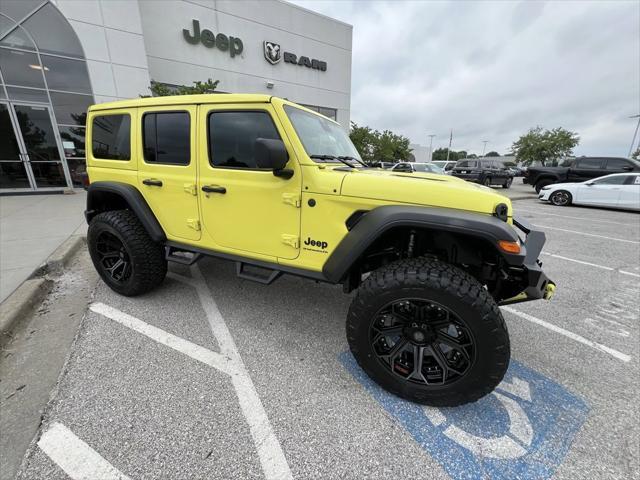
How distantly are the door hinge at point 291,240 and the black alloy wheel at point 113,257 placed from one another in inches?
72.5

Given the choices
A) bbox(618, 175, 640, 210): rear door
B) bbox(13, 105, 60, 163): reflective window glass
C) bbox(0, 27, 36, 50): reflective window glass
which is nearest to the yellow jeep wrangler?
bbox(13, 105, 60, 163): reflective window glass

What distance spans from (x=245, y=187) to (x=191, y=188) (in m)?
0.60

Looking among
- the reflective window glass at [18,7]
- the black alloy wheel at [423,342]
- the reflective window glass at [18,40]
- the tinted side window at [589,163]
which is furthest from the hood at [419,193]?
the tinted side window at [589,163]

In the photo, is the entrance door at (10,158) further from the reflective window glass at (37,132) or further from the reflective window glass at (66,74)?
the reflective window glass at (66,74)

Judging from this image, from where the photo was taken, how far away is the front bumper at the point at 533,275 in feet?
5.70

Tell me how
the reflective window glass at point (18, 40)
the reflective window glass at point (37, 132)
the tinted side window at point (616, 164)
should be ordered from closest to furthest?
the reflective window glass at point (18, 40) → the reflective window glass at point (37, 132) → the tinted side window at point (616, 164)

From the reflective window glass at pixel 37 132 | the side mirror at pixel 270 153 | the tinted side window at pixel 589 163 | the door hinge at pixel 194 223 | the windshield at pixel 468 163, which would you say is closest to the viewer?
the side mirror at pixel 270 153

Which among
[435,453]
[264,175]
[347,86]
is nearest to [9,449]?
[264,175]

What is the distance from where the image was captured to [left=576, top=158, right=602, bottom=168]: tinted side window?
1280cm

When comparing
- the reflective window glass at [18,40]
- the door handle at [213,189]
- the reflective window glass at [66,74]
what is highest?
the reflective window glass at [18,40]

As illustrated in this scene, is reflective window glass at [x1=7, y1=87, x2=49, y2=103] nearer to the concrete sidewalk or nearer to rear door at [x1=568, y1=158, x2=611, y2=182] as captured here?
the concrete sidewalk

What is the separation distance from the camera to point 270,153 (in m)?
1.81

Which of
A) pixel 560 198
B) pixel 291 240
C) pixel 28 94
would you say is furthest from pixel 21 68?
pixel 560 198

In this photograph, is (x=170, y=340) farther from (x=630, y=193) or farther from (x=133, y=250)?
(x=630, y=193)
